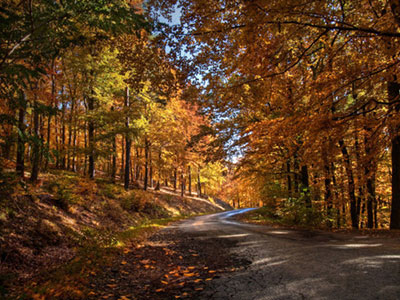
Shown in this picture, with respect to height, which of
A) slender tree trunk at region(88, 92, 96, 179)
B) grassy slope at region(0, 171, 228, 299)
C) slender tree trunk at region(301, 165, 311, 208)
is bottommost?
grassy slope at region(0, 171, 228, 299)

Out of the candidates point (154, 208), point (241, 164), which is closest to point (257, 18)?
point (241, 164)

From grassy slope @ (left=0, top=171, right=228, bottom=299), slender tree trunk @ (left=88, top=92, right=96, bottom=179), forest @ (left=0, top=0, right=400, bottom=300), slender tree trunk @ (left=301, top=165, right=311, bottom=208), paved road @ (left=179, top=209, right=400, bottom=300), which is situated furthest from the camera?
slender tree trunk @ (left=88, top=92, right=96, bottom=179)

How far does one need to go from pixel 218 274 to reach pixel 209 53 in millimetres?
5379

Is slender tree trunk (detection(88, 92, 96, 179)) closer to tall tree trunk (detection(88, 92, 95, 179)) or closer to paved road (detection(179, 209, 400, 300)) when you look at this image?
tall tree trunk (detection(88, 92, 95, 179))

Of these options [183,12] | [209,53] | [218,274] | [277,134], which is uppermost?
[183,12]

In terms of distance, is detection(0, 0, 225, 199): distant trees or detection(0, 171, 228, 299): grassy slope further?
detection(0, 0, 225, 199): distant trees

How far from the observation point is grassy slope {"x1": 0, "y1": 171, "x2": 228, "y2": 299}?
3.97m

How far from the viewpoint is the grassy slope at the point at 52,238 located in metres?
3.97

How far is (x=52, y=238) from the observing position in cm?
638

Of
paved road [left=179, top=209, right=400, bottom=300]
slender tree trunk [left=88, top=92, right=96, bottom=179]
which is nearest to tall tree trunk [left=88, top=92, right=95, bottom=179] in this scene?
slender tree trunk [left=88, top=92, right=96, bottom=179]

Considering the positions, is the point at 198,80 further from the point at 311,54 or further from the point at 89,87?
the point at 89,87

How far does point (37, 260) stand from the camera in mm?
5145

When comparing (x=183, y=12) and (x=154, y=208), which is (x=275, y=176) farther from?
(x=183, y=12)

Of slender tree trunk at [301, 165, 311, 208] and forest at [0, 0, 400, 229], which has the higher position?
forest at [0, 0, 400, 229]
